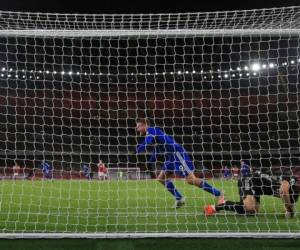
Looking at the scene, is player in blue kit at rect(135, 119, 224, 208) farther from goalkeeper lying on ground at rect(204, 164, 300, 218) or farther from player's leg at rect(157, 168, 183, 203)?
Result: goalkeeper lying on ground at rect(204, 164, 300, 218)

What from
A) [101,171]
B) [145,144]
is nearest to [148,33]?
[145,144]

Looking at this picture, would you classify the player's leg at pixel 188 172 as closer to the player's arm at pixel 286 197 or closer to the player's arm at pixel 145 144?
the player's arm at pixel 145 144

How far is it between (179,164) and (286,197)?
1.87 metres

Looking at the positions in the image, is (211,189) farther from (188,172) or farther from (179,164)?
(179,164)

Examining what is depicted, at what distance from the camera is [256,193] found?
697cm

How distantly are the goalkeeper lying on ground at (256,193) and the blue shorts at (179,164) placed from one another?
913mm

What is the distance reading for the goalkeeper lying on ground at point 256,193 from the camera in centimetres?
675

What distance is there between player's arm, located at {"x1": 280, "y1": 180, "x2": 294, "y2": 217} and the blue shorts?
1.55 m

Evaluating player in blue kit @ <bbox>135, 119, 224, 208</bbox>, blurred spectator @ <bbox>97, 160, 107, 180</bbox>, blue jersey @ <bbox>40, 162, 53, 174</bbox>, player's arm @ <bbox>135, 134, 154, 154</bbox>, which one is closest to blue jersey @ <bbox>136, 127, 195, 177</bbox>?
player in blue kit @ <bbox>135, 119, 224, 208</bbox>

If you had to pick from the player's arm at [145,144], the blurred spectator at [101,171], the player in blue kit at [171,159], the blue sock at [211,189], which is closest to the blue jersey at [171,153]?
the player in blue kit at [171,159]

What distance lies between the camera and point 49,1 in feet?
53.0

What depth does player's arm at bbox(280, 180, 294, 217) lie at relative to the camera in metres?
6.75

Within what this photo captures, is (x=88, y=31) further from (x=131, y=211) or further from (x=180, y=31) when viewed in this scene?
(x=131, y=211)

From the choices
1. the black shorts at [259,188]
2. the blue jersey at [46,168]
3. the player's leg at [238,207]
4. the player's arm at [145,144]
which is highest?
the blue jersey at [46,168]
